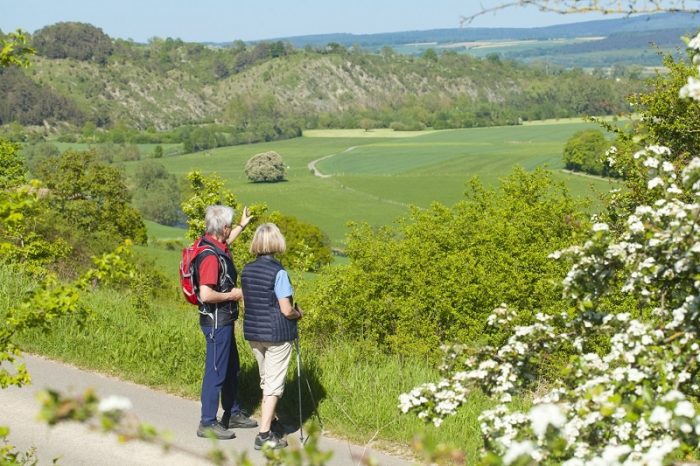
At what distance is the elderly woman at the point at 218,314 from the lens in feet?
26.1

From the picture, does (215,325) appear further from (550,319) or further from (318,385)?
(550,319)

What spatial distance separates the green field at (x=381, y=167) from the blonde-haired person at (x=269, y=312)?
244 feet

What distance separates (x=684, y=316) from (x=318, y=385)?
5001 mm

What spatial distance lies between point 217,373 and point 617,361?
452cm

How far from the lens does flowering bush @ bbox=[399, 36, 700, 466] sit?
3404 millimetres

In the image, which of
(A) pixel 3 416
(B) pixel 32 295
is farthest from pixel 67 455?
(B) pixel 32 295

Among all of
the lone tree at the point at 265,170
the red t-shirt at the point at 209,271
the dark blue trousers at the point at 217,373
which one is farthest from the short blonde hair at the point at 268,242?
the lone tree at the point at 265,170

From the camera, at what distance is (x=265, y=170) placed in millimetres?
125250

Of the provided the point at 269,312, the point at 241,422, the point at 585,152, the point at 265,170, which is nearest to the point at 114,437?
the point at 241,422

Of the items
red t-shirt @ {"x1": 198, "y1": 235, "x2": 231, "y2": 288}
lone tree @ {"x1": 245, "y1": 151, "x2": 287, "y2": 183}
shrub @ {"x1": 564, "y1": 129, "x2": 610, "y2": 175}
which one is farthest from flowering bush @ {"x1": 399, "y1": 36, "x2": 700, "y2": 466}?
lone tree @ {"x1": 245, "y1": 151, "x2": 287, "y2": 183}

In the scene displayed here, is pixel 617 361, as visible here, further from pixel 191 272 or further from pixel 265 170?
pixel 265 170

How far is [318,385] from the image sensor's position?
8.79 m

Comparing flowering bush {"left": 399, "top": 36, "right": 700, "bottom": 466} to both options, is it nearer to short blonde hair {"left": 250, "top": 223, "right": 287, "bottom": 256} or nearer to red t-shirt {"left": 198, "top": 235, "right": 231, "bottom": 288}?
short blonde hair {"left": 250, "top": 223, "right": 287, "bottom": 256}

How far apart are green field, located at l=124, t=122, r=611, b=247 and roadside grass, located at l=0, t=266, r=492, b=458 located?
72012 millimetres
